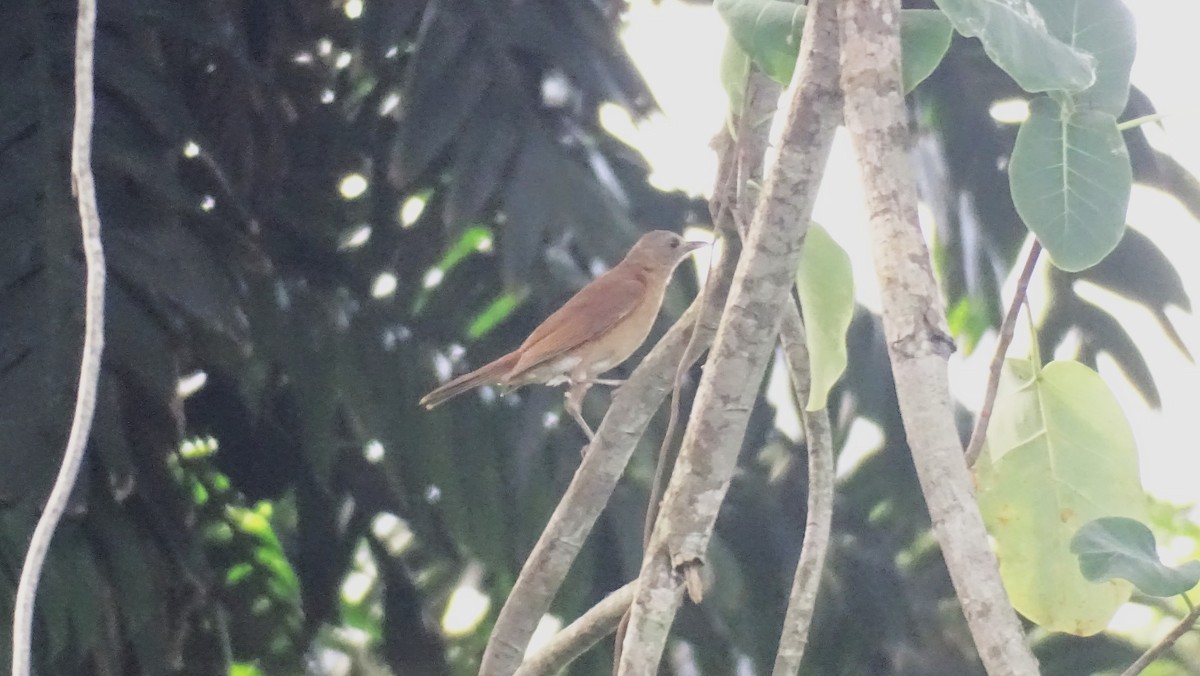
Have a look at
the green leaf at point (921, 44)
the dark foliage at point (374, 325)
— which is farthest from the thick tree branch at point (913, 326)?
the dark foliage at point (374, 325)

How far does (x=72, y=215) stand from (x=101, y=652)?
1.89ft

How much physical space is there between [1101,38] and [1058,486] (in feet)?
1.15

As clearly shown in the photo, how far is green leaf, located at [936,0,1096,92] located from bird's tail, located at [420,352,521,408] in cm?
104

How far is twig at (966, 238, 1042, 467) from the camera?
2.84 ft

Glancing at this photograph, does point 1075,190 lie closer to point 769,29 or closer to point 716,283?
point 769,29

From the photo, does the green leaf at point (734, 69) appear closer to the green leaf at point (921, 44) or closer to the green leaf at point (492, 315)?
the green leaf at point (921, 44)

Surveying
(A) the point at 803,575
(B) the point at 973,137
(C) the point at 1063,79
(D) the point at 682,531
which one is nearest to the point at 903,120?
(C) the point at 1063,79

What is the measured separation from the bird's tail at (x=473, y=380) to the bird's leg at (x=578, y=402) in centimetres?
10

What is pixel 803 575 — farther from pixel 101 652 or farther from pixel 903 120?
pixel 101 652

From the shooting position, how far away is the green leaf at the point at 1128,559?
31.3 inches

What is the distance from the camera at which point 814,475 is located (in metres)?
1.22

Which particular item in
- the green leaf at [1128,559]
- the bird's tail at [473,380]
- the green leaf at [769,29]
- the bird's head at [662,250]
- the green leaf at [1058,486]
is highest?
the bird's head at [662,250]

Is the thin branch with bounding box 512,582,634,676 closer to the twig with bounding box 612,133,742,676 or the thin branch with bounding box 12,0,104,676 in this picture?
the twig with bounding box 612,133,742,676

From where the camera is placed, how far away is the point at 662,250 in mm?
1964
